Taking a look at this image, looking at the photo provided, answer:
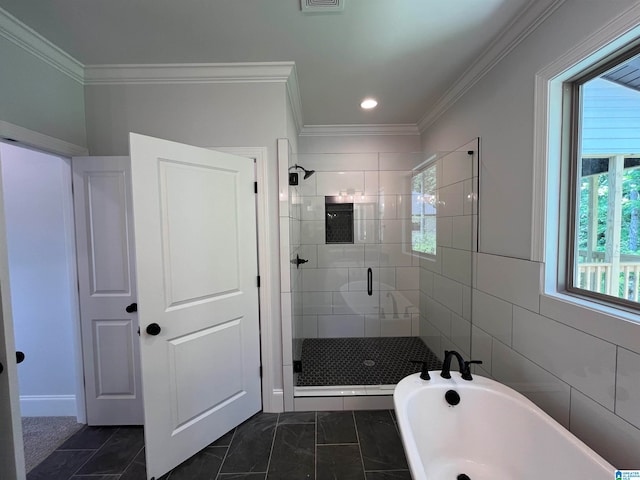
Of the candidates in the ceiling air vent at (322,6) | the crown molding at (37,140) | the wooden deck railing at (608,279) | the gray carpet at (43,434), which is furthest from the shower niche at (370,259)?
the gray carpet at (43,434)

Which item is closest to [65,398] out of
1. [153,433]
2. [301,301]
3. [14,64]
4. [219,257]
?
[153,433]

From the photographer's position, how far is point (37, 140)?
1518 millimetres

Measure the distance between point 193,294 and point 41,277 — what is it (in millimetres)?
1358

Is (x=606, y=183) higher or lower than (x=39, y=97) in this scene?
lower

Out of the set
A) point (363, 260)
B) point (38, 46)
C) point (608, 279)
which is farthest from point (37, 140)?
point (608, 279)

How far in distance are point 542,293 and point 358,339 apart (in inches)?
79.2

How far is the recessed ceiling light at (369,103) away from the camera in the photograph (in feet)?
7.68

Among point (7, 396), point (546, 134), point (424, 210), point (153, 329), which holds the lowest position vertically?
point (7, 396)

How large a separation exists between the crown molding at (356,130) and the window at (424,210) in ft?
2.01

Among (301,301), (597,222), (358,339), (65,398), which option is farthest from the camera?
(358,339)

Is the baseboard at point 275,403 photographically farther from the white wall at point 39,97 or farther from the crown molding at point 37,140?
the white wall at point 39,97

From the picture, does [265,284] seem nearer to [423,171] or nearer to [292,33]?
[292,33]

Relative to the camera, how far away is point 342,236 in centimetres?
300

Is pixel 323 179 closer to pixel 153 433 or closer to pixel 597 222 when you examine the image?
pixel 597 222
